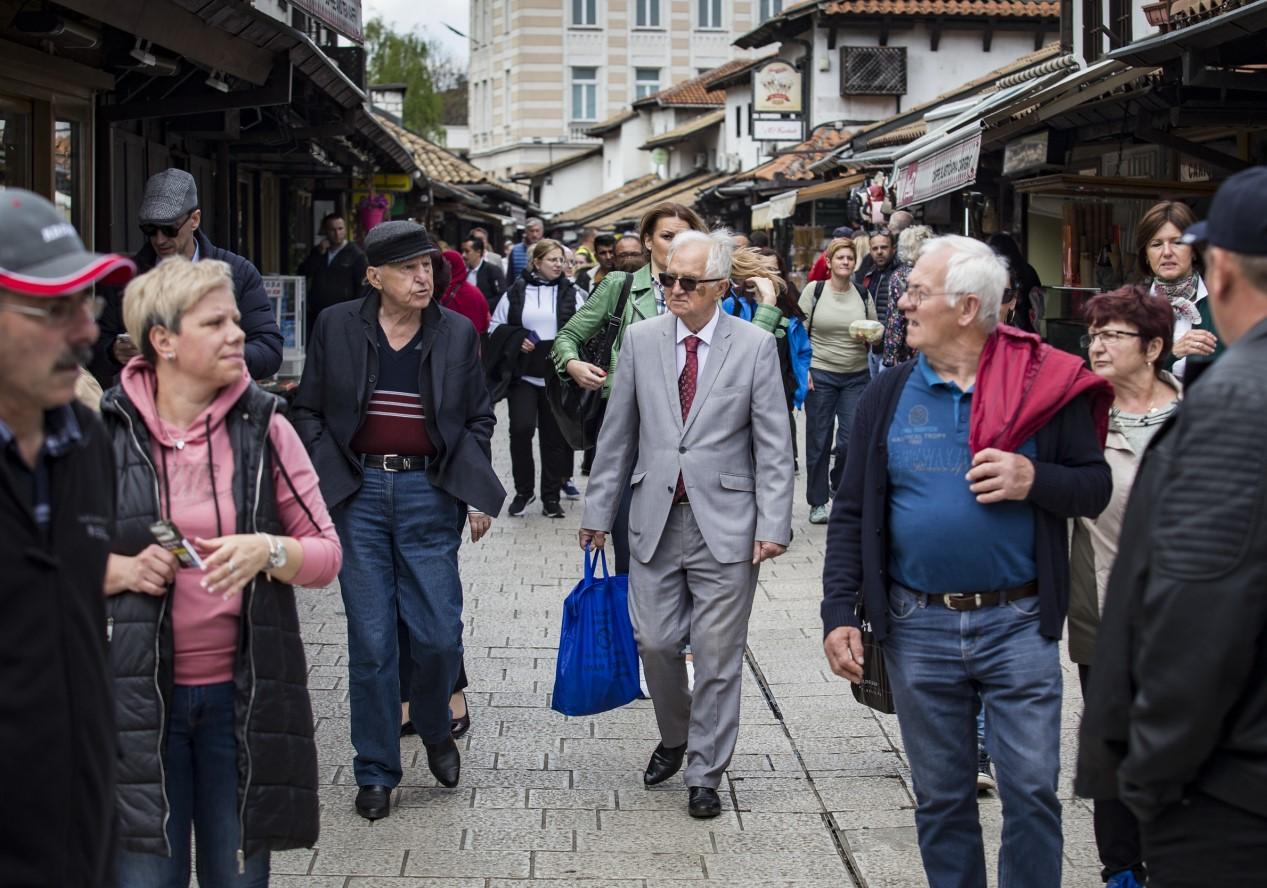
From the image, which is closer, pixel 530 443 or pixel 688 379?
pixel 688 379

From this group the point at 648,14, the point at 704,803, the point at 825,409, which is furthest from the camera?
the point at 648,14

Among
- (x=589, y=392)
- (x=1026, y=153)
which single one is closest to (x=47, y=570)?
(x=589, y=392)

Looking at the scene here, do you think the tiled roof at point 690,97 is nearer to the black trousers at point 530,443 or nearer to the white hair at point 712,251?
the black trousers at point 530,443

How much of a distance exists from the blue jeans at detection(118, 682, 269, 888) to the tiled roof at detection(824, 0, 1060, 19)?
33.3 meters

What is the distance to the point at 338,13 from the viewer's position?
505 inches

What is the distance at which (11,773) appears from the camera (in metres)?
2.50

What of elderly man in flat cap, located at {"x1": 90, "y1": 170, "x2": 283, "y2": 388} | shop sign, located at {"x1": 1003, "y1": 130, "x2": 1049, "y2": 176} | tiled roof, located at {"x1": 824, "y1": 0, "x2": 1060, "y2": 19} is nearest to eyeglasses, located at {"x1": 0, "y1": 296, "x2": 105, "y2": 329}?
elderly man in flat cap, located at {"x1": 90, "y1": 170, "x2": 283, "y2": 388}

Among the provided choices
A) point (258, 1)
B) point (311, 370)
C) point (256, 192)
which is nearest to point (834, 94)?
point (256, 192)

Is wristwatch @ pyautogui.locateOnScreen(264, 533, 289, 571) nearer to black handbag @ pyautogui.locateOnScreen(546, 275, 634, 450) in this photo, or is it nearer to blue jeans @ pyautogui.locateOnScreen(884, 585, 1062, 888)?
blue jeans @ pyautogui.locateOnScreen(884, 585, 1062, 888)

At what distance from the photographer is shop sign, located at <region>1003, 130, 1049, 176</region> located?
1298 centimetres

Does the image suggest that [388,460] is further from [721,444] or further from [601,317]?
[601,317]

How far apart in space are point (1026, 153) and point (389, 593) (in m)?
8.98

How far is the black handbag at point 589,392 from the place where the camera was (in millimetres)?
7172

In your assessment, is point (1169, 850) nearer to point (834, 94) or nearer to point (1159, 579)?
point (1159, 579)
